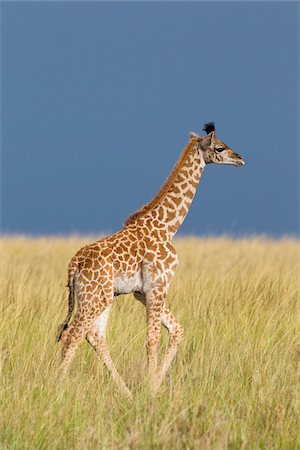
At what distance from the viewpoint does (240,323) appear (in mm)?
8617

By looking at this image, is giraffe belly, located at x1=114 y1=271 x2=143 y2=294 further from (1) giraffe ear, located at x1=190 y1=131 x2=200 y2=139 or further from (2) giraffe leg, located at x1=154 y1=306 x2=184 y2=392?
(1) giraffe ear, located at x1=190 y1=131 x2=200 y2=139

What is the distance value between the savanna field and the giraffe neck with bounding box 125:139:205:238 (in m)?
1.04

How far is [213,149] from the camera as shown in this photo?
7.50 metres

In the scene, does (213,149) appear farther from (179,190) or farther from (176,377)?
(176,377)

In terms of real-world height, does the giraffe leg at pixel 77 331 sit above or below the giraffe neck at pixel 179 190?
below

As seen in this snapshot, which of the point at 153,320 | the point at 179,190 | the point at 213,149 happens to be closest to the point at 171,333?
the point at 153,320

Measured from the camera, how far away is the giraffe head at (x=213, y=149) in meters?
7.46

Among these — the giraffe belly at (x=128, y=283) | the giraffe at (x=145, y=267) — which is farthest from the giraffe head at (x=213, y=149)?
the giraffe belly at (x=128, y=283)

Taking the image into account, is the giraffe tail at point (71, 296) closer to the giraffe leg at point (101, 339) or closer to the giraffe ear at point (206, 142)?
the giraffe leg at point (101, 339)

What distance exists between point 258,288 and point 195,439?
541 centimetres

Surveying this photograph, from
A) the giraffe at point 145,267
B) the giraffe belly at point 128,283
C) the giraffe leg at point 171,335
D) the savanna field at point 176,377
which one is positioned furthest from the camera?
the giraffe leg at point 171,335

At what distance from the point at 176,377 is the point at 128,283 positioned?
30.3 inches

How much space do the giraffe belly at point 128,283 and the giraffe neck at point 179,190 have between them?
0.56m

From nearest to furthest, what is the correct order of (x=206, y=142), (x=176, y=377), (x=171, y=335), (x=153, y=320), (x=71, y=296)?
(x=176, y=377) < (x=71, y=296) < (x=153, y=320) < (x=171, y=335) < (x=206, y=142)
